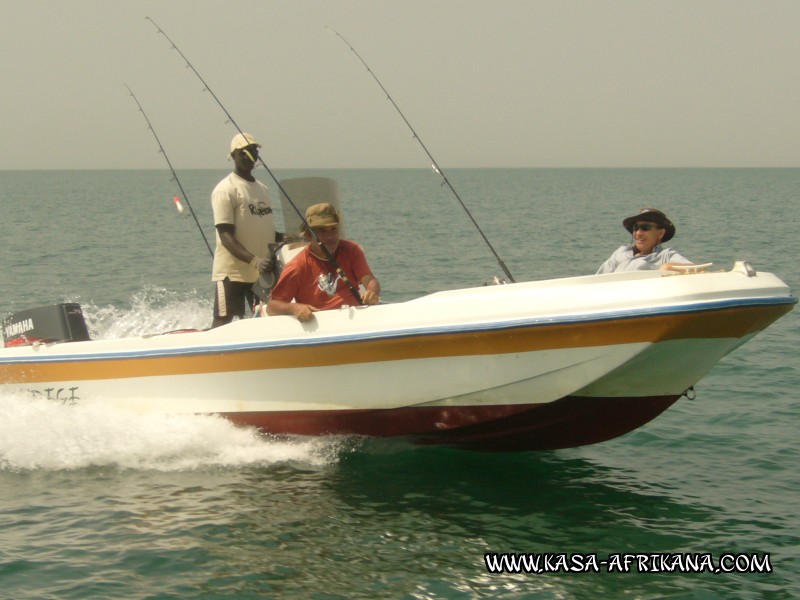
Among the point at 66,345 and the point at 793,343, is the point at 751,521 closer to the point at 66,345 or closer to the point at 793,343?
the point at 66,345

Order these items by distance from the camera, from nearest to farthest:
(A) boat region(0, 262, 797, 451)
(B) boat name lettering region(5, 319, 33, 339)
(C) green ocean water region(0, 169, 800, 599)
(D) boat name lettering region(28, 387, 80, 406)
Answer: (C) green ocean water region(0, 169, 800, 599)
(A) boat region(0, 262, 797, 451)
(D) boat name lettering region(28, 387, 80, 406)
(B) boat name lettering region(5, 319, 33, 339)

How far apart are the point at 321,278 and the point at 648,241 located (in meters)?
2.13

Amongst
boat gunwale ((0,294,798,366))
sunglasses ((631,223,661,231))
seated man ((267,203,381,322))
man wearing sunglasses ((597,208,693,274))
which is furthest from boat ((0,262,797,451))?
sunglasses ((631,223,661,231))

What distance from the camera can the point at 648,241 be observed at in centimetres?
650

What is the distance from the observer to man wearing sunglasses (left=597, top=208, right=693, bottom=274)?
21.1 ft

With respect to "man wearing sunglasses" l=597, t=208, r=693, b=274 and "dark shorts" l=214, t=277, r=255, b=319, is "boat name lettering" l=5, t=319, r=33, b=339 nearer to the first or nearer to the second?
"dark shorts" l=214, t=277, r=255, b=319

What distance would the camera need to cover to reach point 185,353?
269 inches

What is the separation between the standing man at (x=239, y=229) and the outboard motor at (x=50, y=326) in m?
1.13

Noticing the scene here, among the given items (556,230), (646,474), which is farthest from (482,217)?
(646,474)

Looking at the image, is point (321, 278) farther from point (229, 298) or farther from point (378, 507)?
point (378, 507)

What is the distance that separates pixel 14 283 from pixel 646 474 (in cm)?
1542

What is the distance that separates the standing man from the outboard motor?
3.70 feet

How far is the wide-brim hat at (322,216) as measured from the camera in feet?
20.9

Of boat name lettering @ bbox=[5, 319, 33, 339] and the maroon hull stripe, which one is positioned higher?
boat name lettering @ bbox=[5, 319, 33, 339]
